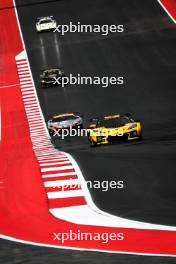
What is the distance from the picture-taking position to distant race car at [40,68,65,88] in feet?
154

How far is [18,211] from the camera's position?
68.2ft

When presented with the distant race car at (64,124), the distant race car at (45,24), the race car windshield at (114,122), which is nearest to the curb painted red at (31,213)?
the distant race car at (64,124)

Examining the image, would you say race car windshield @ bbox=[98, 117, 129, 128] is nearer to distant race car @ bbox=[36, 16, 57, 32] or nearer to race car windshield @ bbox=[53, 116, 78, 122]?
race car windshield @ bbox=[53, 116, 78, 122]

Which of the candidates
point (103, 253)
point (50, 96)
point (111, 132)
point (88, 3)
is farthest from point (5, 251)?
point (88, 3)

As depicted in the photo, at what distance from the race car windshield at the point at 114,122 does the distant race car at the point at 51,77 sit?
15.1 metres

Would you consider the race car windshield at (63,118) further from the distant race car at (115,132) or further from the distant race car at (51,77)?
the distant race car at (51,77)

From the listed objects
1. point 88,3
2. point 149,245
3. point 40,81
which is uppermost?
point 88,3

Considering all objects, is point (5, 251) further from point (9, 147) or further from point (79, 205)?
point (9, 147)

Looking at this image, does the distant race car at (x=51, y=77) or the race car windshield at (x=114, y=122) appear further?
the distant race car at (x=51, y=77)

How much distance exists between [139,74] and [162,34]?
897 cm

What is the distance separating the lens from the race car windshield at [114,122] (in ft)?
104

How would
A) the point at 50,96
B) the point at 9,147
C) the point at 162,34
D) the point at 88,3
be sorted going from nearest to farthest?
the point at 9,147, the point at 50,96, the point at 162,34, the point at 88,3

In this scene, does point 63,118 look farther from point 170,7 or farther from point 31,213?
point 170,7

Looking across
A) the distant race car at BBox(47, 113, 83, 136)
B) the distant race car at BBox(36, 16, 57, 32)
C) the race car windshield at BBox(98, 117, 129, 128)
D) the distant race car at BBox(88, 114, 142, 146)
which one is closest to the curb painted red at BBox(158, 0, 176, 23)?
the distant race car at BBox(36, 16, 57, 32)
